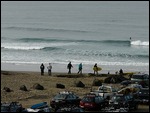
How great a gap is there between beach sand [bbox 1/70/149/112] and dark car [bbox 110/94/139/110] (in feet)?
2.12

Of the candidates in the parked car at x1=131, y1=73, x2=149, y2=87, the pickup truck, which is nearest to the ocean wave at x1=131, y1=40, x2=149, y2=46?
the parked car at x1=131, y1=73, x2=149, y2=87

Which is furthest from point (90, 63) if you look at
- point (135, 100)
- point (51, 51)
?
point (135, 100)

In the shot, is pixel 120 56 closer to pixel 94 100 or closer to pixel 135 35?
pixel 135 35

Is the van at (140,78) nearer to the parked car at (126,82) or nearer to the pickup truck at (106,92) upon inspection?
the parked car at (126,82)

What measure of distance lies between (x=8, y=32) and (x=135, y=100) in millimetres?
77747

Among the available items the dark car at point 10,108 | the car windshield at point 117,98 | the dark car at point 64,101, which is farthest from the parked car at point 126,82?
the dark car at point 10,108

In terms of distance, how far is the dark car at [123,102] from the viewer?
28422 millimetres

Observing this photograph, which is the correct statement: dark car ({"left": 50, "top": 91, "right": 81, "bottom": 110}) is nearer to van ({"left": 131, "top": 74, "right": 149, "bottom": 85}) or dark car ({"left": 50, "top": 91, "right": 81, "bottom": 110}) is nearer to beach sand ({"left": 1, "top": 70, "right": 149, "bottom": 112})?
beach sand ({"left": 1, "top": 70, "right": 149, "bottom": 112})

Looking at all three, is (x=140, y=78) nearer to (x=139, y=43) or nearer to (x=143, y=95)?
(x=143, y=95)

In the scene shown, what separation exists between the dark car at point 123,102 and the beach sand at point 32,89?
0.65m

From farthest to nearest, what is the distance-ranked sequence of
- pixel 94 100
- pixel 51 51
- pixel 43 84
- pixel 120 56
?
pixel 51 51 → pixel 120 56 → pixel 43 84 → pixel 94 100

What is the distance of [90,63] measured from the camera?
61.6 metres

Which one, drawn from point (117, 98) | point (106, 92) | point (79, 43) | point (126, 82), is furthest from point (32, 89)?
point (79, 43)

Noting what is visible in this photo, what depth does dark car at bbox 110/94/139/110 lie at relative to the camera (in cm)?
2842
